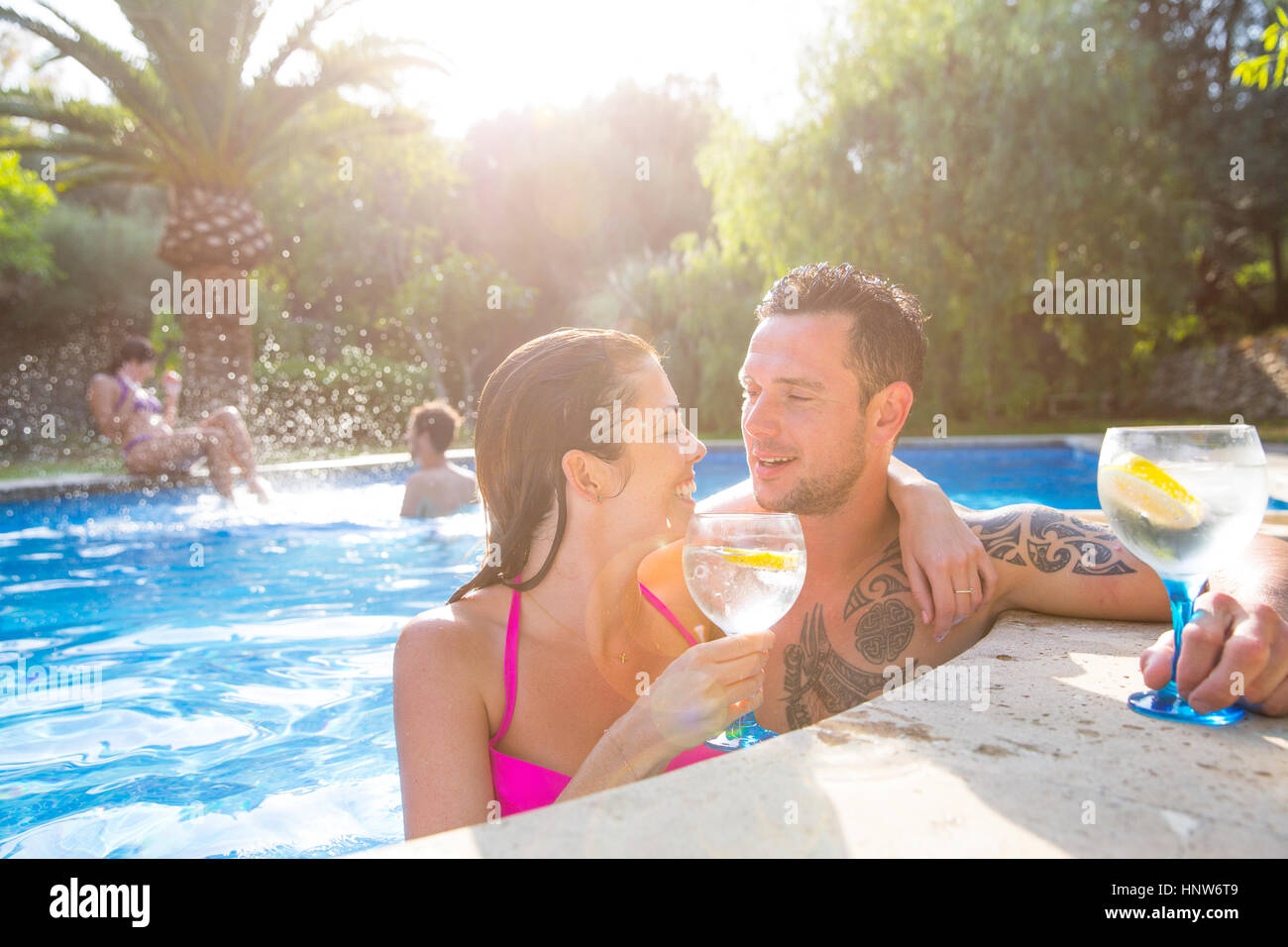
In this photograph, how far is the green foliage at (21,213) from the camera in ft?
51.7

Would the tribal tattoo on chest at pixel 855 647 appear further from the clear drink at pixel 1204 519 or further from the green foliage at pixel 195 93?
the green foliage at pixel 195 93

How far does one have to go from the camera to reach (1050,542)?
2469 mm

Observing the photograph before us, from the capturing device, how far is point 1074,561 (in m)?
2.38

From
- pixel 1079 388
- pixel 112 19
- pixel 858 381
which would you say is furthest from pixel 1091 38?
pixel 858 381

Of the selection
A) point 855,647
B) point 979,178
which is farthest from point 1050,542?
point 979,178

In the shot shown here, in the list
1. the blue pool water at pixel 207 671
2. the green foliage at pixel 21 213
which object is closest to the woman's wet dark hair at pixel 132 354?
the blue pool water at pixel 207 671

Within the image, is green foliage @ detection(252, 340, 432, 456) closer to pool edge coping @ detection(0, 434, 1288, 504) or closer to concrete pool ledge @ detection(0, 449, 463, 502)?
pool edge coping @ detection(0, 434, 1288, 504)

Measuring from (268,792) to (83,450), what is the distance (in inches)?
708

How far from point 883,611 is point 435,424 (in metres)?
5.86

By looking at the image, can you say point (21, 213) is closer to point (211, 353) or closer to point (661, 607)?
point (211, 353)

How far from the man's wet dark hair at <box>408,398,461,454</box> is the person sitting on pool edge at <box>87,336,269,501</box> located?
3.60m

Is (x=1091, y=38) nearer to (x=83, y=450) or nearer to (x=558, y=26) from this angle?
(x=558, y=26)

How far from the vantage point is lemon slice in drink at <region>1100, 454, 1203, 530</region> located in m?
1.29

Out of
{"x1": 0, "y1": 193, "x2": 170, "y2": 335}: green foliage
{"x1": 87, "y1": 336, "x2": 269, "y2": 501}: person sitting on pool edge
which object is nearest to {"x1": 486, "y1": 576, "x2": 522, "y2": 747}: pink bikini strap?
{"x1": 87, "y1": 336, "x2": 269, "y2": 501}: person sitting on pool edge
